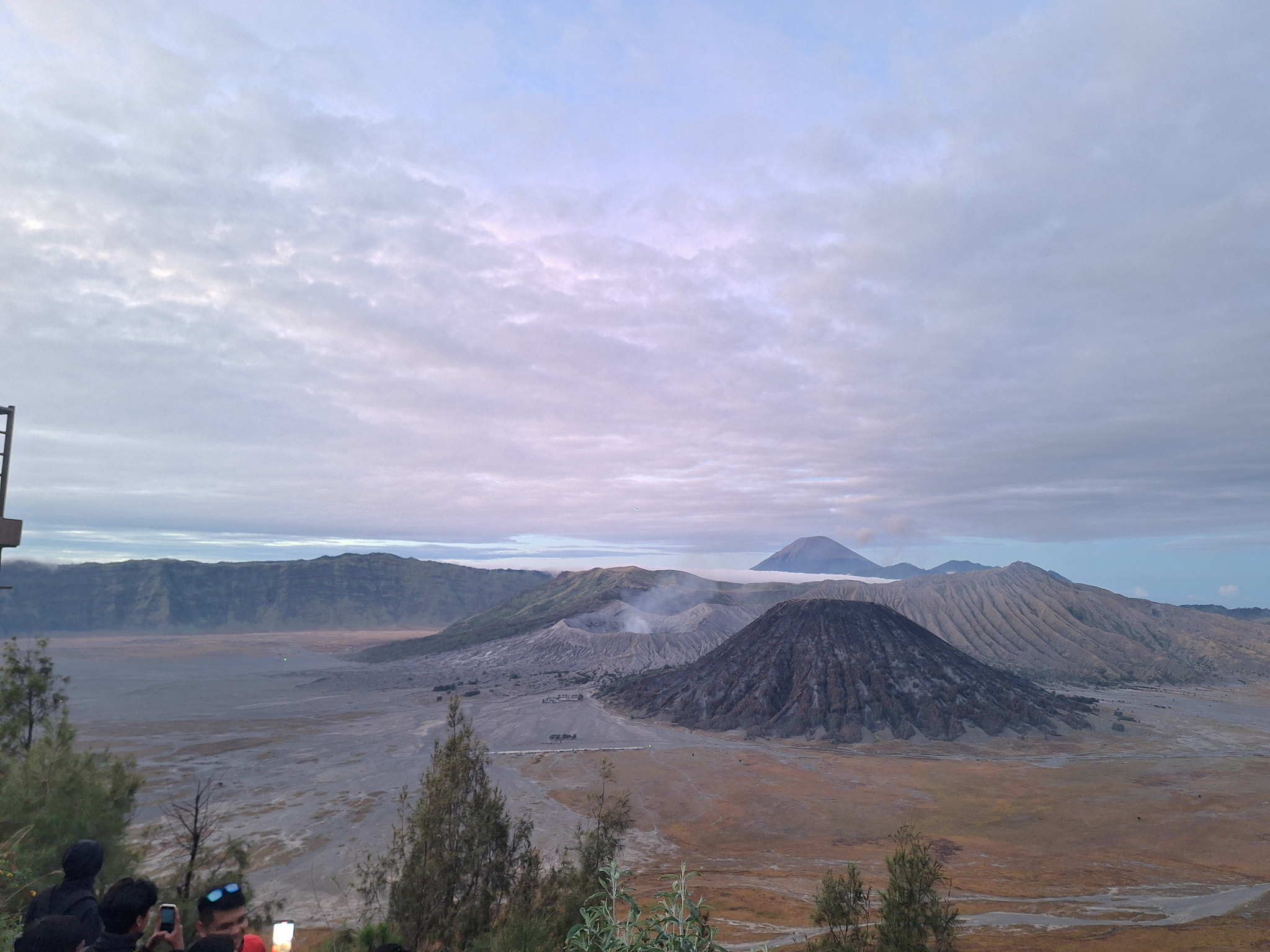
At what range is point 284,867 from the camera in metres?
29.2

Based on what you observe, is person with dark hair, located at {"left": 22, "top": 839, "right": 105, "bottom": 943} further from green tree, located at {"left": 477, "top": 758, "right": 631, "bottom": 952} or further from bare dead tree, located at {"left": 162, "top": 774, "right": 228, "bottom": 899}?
bare dead tree, located at {"left": 162, "top": 774, "right": 228, "bottom": 899}

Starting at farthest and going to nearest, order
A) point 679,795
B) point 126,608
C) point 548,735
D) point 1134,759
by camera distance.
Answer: point 126,608, point 548,735, point 1134,759, point 679,795

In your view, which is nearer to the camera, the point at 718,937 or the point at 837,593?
the point at 718,937

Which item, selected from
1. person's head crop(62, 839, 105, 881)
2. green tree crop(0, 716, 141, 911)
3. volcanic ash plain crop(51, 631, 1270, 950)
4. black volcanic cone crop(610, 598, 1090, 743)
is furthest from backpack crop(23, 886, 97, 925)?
black volcanic cone crop(610, 598, 1090, 743)

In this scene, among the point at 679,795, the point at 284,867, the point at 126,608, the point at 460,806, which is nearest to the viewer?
the point at 460,806

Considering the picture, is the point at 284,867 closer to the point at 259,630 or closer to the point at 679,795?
the point at 679,795

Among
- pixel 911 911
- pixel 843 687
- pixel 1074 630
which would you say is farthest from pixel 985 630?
pixel 911 911

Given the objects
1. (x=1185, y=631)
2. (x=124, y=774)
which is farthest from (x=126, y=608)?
(x=1185, y=631)

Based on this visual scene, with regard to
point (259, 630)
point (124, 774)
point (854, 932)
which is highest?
point (124, 774)

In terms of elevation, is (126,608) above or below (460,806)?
below

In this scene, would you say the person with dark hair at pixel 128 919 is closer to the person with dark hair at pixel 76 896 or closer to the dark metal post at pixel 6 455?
the person with dark hair at pixel 76 896

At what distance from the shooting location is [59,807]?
518 inches

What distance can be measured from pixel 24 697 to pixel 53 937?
18.9 m

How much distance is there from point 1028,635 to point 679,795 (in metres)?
118
